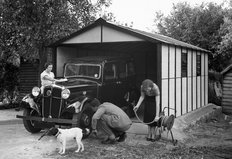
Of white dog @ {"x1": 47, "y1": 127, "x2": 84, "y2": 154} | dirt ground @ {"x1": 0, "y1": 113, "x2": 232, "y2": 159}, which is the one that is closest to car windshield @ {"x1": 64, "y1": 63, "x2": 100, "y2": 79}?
dirt ground @ {"x1": 0, "y1": 113, "x2": 232, "y2": 159}

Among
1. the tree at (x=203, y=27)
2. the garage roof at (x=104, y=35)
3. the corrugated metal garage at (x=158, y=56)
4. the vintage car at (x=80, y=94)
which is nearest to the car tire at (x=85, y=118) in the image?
the vintage car at (x=80, y=94)

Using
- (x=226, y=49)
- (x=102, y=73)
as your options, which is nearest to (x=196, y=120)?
(x=102, y=73)

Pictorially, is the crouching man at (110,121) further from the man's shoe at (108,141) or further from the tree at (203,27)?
the tree at (203,27)

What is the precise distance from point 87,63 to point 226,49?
11.4m

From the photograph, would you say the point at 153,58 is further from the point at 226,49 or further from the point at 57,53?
the point at 226,49

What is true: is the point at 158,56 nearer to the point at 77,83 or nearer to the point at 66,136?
the point at 77,83

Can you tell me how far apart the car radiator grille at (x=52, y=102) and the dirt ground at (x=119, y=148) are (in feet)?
2.25

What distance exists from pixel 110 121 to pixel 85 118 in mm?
836

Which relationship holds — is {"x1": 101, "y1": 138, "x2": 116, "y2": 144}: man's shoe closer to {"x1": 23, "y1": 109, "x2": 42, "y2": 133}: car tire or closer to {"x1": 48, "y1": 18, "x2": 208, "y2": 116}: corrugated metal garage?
{"x1": 48, "y1": 18, "x2": 208, "y2": 116}: corrugated metal garage

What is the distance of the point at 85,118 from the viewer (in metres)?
8.00

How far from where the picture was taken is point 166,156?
685cm

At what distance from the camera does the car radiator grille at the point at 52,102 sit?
8.20 meters

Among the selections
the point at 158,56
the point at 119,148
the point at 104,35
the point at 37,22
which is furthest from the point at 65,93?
the point at 37,22

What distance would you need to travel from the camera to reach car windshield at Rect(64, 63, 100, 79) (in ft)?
31.4
